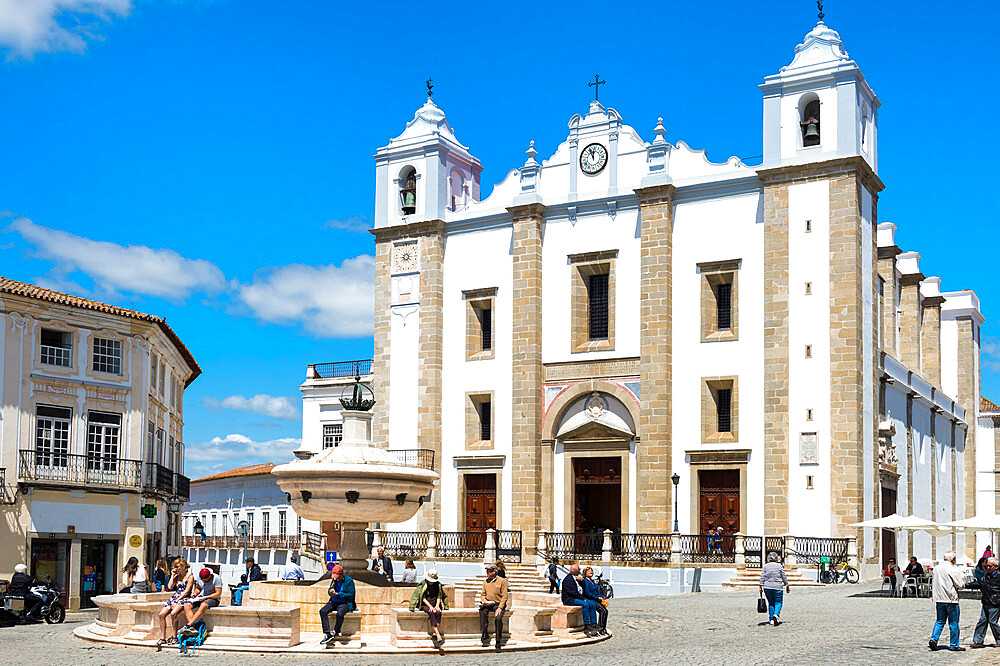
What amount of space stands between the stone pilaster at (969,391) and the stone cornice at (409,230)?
993 inches

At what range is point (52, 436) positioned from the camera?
1238 inches

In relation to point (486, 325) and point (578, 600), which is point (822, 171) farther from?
point (578, 600)

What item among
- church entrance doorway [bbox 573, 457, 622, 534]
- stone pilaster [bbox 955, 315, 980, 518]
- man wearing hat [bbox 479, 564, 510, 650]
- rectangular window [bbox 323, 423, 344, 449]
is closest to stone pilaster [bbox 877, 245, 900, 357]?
stone pilaster [bbox 955, 315, 980, 518]

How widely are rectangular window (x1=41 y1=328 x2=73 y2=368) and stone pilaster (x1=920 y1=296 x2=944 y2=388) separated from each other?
111 feet

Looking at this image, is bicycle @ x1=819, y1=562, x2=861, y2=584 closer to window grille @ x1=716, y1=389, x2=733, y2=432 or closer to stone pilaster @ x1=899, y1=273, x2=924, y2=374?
window grille @ x1=716, y1=389, x2=733, y2=432

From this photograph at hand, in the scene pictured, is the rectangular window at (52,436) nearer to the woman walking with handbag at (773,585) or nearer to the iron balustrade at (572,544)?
the iron balustrade at (572,544)

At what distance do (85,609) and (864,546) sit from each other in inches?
807

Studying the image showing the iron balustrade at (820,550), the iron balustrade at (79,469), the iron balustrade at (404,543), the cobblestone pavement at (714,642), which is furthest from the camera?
the iron balustrade at (404,543)

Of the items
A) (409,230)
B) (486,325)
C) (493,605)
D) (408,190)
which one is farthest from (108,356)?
(493,605)

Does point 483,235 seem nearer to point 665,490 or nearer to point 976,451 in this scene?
point 665,490

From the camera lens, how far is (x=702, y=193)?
124 ft

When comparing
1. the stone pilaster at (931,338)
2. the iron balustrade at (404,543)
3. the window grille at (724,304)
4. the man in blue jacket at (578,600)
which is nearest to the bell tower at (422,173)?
the window grille at (724,304)

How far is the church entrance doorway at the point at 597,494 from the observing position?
38625 mm

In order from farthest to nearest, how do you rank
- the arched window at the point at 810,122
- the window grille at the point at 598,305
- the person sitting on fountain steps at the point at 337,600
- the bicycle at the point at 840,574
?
the window grille at the point at 598,305 → the arched window at the point at 810,122 → the bicycle at the point at 840,574 → the person sitting on fountain steps at the point at 337,600
